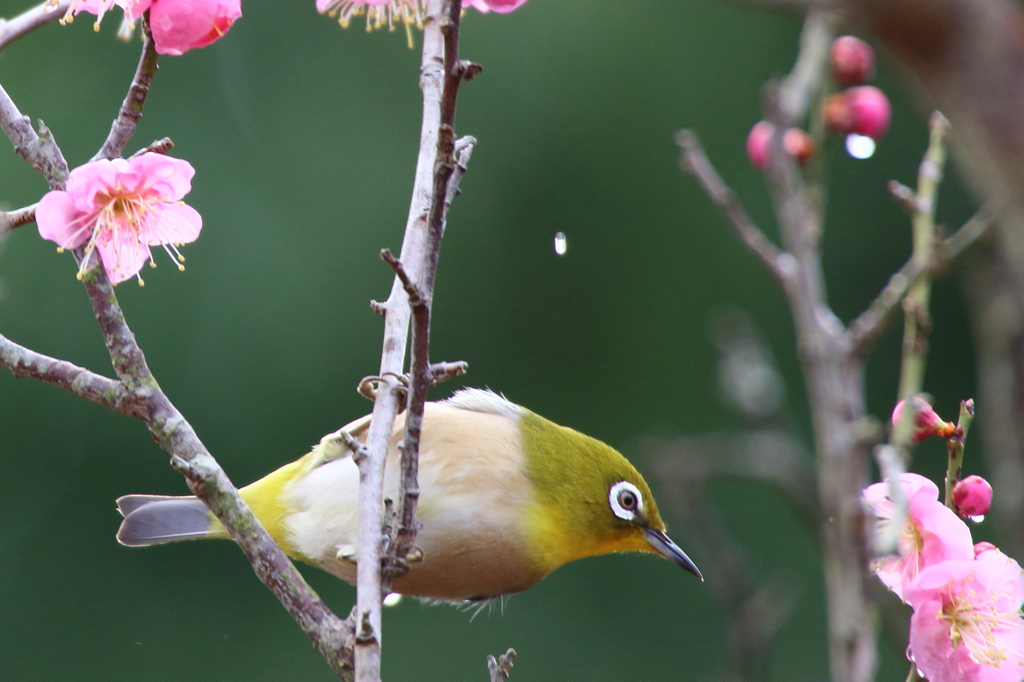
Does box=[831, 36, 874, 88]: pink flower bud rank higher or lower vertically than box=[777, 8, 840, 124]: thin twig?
higher

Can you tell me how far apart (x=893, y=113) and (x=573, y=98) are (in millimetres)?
1353

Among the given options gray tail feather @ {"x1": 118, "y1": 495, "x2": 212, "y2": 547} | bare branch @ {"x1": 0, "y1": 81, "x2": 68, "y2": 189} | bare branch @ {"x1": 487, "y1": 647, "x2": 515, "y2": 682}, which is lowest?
bare branch @ {"x1": 487, "y1": 647, "x2": 515, "y2": 682}

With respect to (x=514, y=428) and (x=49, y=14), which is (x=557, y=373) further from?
(x=49, y=14)

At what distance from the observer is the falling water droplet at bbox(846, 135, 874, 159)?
54.9 inches

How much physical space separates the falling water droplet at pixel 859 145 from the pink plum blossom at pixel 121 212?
2.79ft

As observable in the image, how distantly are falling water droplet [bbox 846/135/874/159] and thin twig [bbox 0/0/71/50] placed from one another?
3.19ft

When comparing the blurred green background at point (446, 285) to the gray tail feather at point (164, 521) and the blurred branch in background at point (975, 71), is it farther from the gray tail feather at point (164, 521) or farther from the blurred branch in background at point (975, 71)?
the blurred branch in background at point (975, 71)

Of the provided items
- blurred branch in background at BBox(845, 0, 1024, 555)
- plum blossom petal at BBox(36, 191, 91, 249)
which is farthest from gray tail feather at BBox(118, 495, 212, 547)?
blurred branch in background at BBox(845, 0, 1024, 555)

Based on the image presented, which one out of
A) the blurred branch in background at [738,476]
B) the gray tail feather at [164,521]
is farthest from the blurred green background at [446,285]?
the blurred branch in background at [738,476]

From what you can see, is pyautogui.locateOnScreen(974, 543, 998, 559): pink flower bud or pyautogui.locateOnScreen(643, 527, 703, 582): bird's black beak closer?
pyautogui.locateOnScreen(974, 543, 998, 559): pink flower bud

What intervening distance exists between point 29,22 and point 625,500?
1.00 metres

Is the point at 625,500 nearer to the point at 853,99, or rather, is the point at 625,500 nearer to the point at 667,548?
the point at 667,548

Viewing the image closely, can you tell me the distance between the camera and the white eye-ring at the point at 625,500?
61.5 inches

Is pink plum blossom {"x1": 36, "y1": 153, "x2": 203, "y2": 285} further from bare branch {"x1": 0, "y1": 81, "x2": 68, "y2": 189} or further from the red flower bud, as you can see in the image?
the red flower bud
